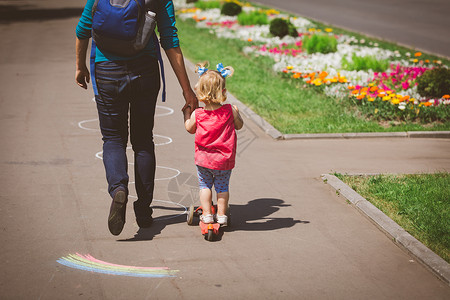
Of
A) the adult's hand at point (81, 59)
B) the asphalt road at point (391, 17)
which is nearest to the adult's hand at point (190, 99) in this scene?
the adult's hand at point (81, 59)

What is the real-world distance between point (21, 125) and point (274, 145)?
343 cm

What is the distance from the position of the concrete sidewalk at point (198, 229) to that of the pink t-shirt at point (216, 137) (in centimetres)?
62

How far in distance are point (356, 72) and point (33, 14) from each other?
60.3ft

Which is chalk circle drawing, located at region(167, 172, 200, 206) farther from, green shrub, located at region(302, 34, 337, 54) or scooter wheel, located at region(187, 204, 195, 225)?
green shrub, located at region(302, 34, 337, 54)

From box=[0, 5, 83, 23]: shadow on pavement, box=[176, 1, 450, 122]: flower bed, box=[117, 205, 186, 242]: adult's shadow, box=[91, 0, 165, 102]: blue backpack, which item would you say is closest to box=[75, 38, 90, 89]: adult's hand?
box=[91, 0, 165, 102]: blue backpack

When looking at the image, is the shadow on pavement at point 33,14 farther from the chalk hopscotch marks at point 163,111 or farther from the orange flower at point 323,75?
the chalk hopscotch marks at point 163,111

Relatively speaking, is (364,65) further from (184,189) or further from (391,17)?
(391,17)

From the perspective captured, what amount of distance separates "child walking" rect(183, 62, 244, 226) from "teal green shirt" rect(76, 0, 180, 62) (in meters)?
0.31

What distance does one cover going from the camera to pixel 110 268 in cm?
488

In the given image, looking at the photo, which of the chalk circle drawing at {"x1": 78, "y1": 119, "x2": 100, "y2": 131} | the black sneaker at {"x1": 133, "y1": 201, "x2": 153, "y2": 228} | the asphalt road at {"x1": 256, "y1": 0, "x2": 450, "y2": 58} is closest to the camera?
the black sneaker at {"x1": 133, "y1": 201, "x2": 153, "y2": 228}

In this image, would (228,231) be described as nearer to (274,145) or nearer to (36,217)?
(36,217)

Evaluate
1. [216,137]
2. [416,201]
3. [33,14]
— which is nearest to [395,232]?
[416,201]

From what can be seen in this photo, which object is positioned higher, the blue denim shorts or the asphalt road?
the blue denim shorts

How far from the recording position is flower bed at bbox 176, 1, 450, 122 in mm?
10227
